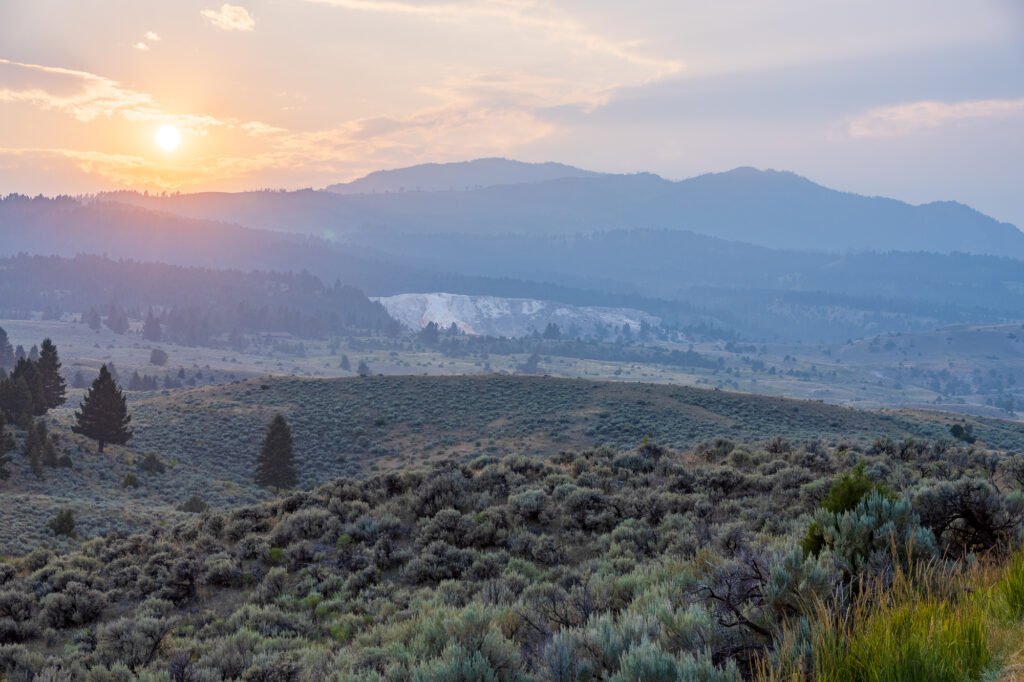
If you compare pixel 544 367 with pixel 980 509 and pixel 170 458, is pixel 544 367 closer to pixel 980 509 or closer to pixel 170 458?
pixel 170 458

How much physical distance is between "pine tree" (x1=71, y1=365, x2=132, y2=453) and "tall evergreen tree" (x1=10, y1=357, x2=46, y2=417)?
15.9 ft

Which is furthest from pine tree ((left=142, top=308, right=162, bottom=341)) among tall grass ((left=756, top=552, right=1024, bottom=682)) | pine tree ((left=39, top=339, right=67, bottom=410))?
tall grass ((left=756, top=552, right=1024, bottom=682))

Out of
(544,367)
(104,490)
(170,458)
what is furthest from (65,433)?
(544,367)

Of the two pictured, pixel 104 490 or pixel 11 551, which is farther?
pixel 104 490

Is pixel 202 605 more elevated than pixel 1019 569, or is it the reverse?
pixel 1019 569

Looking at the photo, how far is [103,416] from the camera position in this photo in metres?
37.0

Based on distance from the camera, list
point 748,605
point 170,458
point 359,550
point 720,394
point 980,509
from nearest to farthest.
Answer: point 748,605 < point 980,509 < point 359,550 < point 170,458 < point 720,394

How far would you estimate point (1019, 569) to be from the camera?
15.1ft

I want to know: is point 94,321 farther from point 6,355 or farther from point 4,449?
point 4,449

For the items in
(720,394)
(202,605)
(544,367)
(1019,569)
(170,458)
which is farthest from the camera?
(544,367)

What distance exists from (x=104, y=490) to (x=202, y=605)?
76.6 ft

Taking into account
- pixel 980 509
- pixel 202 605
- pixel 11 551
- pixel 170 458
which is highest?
pixel 980 509

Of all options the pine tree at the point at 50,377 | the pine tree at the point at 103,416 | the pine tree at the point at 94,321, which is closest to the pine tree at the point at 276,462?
the pine tree at the point at 103,416

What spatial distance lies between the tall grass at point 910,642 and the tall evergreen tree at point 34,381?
46410 mm
